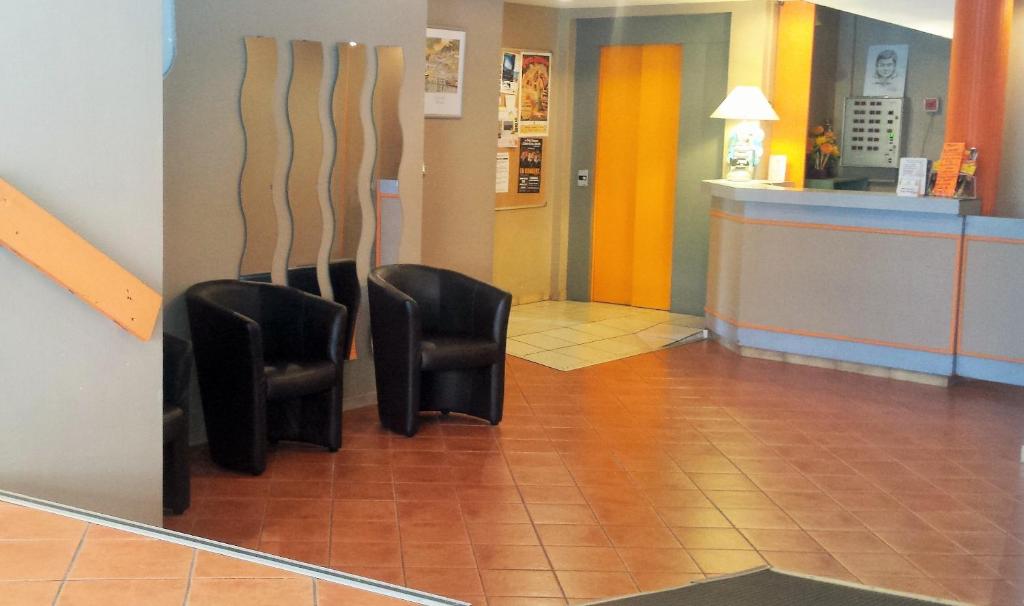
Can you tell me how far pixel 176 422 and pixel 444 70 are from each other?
13.0 feet

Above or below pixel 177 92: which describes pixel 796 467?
below

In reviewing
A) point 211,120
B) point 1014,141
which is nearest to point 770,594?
point 211,120

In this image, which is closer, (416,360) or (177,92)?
(177,92)

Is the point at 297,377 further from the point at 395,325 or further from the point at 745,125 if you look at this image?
the point at 745,125

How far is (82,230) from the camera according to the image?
11.1 feet

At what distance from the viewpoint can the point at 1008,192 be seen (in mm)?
7996

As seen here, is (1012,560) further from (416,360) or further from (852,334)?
(852,334)

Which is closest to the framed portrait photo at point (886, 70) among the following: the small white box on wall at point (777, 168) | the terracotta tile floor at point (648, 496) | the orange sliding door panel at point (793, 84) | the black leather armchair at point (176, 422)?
the orange sliding door panel at point (793, 84)

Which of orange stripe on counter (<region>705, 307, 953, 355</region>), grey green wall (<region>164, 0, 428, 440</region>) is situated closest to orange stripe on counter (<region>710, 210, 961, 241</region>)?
orange stripe on counter (<region>705, 307, 953, 355</region>)

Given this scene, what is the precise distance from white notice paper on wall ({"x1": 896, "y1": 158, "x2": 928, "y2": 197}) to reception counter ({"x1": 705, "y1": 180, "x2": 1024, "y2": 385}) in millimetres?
163

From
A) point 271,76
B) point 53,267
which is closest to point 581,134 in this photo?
point 271,76

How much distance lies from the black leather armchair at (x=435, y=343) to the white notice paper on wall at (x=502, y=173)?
3.33 metres

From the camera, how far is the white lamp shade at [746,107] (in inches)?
345

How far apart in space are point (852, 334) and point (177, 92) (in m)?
4.78
